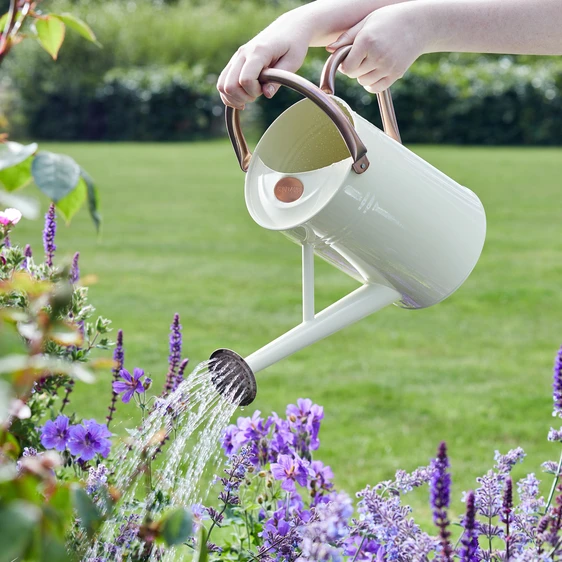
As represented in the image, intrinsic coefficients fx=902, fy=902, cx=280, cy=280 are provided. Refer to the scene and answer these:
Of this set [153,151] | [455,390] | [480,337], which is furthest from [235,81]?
[153,151]

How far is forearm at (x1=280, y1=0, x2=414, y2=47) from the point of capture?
4.84 ft

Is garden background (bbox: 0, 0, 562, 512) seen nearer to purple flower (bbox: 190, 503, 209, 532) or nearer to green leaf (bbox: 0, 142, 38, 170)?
green leaf (bbox: 0, 142, 38, 170)

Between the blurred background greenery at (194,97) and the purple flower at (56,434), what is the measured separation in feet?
46.9

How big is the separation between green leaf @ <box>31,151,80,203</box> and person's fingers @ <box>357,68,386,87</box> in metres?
0.83

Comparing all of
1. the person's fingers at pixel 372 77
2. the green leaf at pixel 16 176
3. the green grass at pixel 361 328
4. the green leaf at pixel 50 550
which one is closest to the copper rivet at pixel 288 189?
the person's fingers at pixel 372 77

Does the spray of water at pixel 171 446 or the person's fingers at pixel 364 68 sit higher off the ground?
the person's fingers at pixel 364 68

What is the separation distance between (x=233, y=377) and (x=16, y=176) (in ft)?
1.97

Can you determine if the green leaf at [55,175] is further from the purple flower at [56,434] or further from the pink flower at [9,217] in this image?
the purple flower at [56,434]

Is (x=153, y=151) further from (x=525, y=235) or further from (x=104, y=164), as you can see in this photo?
(x=525, y=235)

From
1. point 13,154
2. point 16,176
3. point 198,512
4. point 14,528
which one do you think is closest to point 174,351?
point 198,512

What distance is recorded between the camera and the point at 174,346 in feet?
5.90

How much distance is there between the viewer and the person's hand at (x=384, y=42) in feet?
4.59

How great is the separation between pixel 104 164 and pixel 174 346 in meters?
11.6

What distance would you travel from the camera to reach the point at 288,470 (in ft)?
5.15
